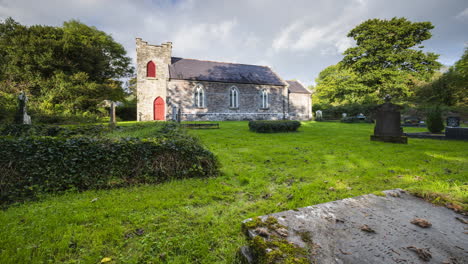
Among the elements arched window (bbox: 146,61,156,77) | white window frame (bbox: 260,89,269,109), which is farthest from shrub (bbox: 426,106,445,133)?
arched window (bbox: 146,61,156,77)

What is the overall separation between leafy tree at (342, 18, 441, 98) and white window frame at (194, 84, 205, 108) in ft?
73.7

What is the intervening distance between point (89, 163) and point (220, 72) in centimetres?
2494

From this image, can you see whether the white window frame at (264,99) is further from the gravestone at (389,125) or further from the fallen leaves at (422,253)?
the fallen leaves at (422,253)

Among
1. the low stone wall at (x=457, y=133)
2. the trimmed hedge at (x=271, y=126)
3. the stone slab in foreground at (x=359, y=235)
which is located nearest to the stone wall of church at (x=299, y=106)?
the trimmed hedge at (x=271, y=126)

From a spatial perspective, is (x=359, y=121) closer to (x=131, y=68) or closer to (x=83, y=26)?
(x=131, y=68)

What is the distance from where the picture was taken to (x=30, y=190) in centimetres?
312

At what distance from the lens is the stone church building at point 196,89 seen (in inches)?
948

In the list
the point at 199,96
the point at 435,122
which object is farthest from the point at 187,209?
the point at 199,96

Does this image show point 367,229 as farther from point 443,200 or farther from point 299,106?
point 299,106

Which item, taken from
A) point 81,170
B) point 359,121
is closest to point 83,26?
point 81,170

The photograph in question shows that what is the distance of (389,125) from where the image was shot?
339 inches

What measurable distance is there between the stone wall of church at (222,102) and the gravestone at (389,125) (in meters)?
18.4

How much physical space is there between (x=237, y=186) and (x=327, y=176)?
6.75ft

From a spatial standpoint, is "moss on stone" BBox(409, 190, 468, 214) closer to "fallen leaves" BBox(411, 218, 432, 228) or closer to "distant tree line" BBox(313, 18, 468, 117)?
"fallen leaves" BBox(411, 218, 432, 228)
